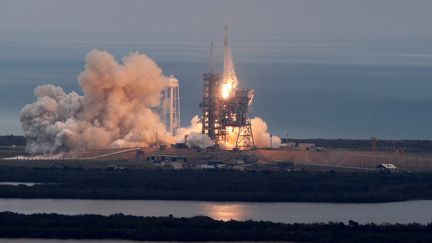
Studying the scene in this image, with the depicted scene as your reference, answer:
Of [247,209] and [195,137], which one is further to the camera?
[195,137]

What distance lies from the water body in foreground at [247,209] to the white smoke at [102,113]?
1512cm

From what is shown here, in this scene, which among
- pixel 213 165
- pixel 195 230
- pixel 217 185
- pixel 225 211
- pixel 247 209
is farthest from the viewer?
pixel 213 165

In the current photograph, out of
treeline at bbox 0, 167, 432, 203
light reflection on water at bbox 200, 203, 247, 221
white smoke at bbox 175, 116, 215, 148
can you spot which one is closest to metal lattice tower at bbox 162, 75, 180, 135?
white smoke at bbox 175, 116, 215, 148

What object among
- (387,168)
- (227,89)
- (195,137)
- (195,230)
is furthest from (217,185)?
(227,89)

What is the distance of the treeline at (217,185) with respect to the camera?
6644 centimetres

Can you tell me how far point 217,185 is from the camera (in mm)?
69250

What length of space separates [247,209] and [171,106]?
2222 cm

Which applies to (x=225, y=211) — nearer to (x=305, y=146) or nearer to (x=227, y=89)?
(x=227, y=89)

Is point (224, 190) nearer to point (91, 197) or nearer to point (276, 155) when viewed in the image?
point (91, 197)

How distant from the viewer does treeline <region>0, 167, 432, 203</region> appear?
A: 6644cm

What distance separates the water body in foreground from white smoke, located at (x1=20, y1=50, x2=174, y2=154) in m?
15.1

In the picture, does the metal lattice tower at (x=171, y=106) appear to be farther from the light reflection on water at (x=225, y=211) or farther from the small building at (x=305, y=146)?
the light reflection on water at (x=225, y=211)

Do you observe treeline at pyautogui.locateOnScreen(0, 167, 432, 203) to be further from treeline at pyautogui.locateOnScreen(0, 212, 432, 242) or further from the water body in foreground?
treeline at pyautogui.locateOnScreen(0, 212, 432, 242)

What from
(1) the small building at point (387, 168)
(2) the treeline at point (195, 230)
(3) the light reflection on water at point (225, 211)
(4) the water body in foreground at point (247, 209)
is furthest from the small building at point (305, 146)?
(2) the treeline at point (195, 230)
